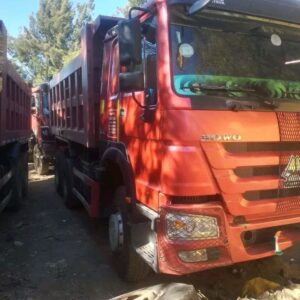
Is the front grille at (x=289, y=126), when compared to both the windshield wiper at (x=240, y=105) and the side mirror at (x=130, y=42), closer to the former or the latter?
the windshield wiper at (x=240, y=105)

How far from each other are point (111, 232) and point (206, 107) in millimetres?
1868

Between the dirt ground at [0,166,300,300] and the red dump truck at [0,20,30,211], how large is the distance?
0.58 m

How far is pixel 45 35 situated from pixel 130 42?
135ft

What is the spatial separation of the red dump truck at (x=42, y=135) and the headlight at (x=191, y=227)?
26.2ft

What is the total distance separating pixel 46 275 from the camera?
4438mm

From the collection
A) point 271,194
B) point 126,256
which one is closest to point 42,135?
point 126,256

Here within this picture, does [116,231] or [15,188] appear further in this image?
[15,188]

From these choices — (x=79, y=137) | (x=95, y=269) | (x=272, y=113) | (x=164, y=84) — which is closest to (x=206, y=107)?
(x=164, y=84)

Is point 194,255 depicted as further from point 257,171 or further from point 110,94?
point 110,94

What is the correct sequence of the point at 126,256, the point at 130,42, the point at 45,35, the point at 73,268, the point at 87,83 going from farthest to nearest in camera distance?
the point at 45,35
the point at 87,83
the point at 73,268
the point at 126,256
the point at 130,42

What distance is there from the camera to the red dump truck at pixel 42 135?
11062mm

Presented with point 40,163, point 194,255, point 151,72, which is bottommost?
point 40,163

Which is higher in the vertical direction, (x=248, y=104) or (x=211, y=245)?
(x=248, y=104)

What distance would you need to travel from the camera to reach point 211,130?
3059mm
